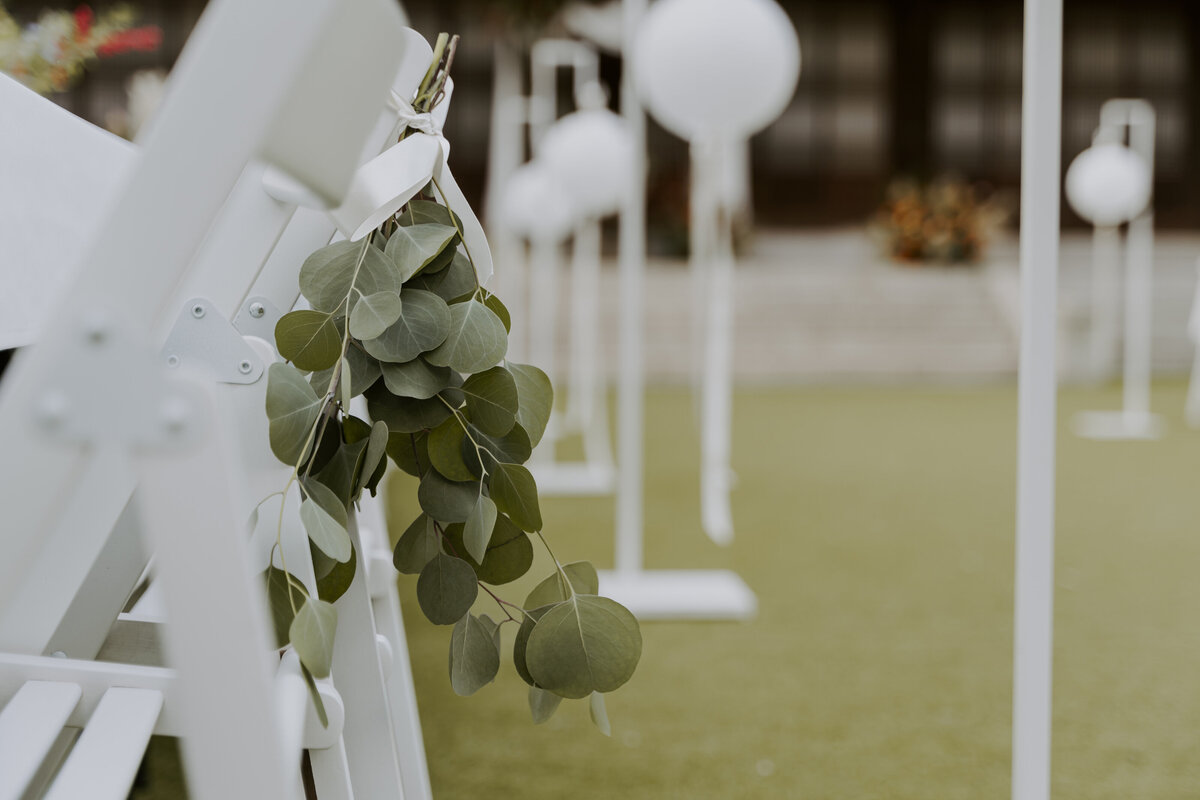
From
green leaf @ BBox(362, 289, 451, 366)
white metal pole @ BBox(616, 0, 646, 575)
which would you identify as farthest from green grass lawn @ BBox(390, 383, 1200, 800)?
green leaf @ BBox(362, 289, 451, 366)

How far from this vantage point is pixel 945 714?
154cm

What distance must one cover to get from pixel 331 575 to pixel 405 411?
0.10 meters

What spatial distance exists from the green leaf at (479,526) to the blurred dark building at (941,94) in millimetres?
11219

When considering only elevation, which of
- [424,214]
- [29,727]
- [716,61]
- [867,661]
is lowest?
[867,661]

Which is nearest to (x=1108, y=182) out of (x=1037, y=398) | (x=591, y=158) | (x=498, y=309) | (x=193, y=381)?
(x=591, y=158)

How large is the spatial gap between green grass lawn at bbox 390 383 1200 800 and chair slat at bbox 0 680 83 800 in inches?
29.5

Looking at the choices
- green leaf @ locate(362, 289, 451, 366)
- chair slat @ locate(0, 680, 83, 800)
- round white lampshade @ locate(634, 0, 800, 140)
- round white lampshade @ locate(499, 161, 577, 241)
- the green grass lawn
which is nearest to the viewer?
chair slat @ locate(0, 680, 83, 800)

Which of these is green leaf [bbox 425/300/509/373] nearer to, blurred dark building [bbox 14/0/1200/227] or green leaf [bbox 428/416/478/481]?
green leaf [bbox 428/416/478/481]

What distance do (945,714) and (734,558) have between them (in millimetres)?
996

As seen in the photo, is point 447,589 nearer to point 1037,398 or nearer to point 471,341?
point 471,341

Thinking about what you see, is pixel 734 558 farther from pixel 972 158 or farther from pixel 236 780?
pixel 972 158

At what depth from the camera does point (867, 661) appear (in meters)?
1.77

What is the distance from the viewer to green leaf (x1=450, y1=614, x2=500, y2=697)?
0.64 m

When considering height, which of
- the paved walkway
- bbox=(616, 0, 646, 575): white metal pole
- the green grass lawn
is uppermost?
bbox=(616, 0, 646, 575): white metal pole
